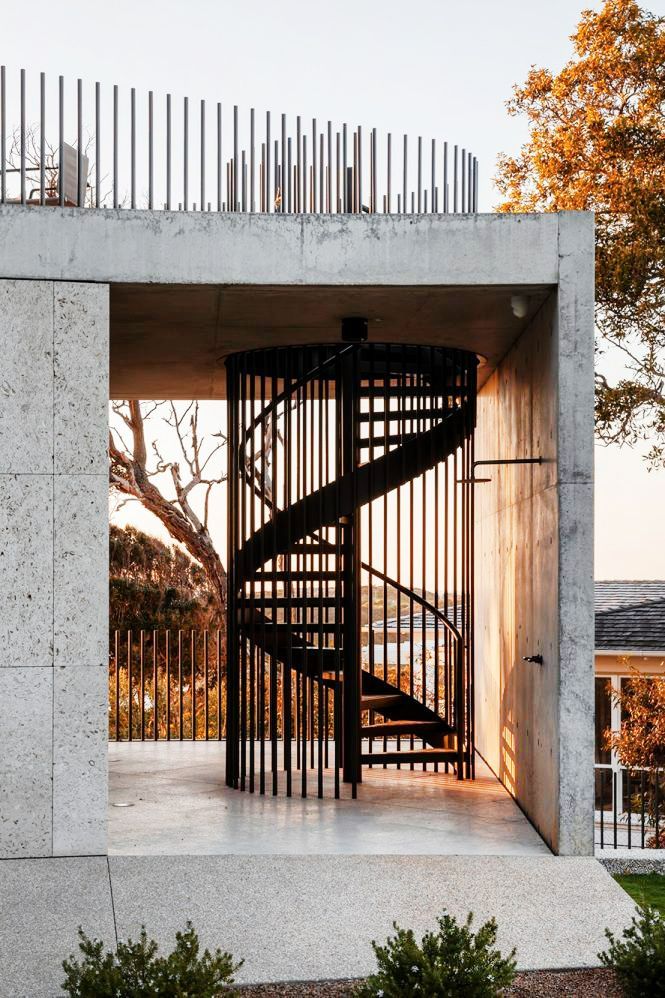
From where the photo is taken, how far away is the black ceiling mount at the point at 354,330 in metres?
7.92

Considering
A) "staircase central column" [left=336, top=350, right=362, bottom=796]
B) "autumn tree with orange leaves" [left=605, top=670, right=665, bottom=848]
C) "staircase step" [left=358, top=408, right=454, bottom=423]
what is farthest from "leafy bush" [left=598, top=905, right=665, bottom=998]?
"autumn tree with orange leaves" [left=605, top=670, right=665, bottom=848]

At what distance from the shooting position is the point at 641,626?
54.1 feet

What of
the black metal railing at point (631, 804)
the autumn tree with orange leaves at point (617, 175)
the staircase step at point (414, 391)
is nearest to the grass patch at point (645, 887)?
the staircase step at point (414, 391)

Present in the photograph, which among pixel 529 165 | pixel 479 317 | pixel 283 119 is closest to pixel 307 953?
pixel 479 317

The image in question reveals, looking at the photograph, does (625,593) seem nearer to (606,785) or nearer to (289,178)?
(606,785)

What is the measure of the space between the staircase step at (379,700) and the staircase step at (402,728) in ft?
0.46

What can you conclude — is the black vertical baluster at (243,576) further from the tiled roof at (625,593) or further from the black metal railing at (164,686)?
the tiled roof at (625,593)

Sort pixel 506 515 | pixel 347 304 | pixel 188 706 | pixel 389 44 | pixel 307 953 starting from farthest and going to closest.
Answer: pixel 188 706, pixel 389 44, pixel 506 515, pixel 347 304, pixel 307 953

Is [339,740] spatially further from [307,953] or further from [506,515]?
[307,953]

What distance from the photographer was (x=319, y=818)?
7586mm

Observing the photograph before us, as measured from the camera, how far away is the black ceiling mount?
7.92 meters

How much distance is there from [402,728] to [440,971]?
14.8ft

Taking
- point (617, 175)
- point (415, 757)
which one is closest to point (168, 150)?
point (415, 757)

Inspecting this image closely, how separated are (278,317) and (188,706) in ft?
34.6
